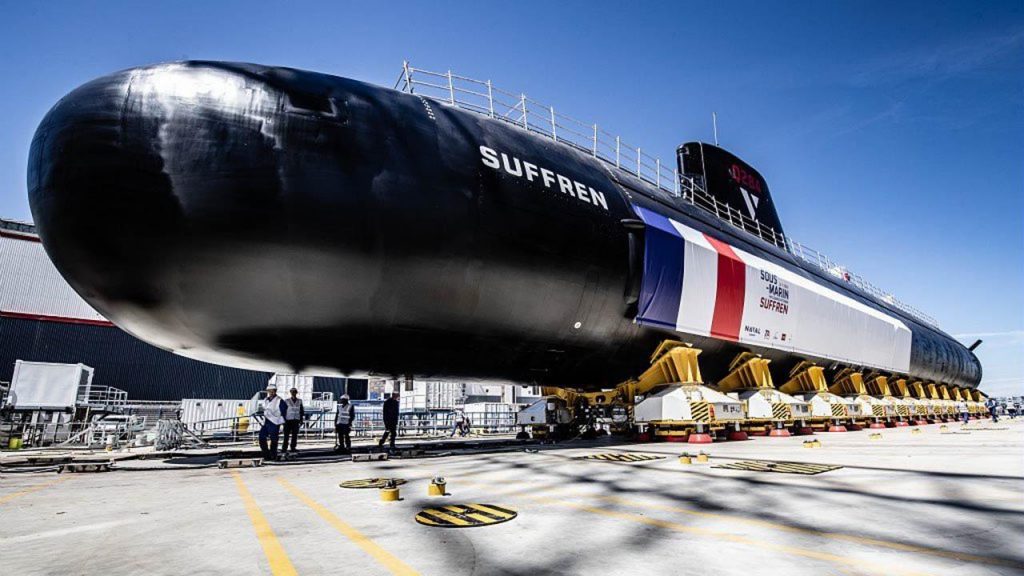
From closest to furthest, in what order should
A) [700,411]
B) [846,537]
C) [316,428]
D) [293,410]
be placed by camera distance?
1. [846,537]
2. [293,410]
3. [700,411]
4. [316,428]

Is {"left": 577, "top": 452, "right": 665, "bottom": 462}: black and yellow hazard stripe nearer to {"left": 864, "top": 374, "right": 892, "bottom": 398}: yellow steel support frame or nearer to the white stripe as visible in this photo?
the white stripe

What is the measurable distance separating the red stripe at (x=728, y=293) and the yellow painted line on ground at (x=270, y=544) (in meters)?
13.2

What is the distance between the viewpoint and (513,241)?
1018 cm

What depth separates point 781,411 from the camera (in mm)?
16906

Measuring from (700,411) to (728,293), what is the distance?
408 cm

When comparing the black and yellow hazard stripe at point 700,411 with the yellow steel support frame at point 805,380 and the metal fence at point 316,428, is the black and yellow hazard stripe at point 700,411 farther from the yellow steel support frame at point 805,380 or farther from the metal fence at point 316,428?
the metal fence at point 316,428

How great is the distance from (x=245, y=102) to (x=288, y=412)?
7518 millimetres

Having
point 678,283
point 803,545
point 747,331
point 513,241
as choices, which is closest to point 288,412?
point 513,241

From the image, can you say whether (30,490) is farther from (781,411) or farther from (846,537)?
(781,411)

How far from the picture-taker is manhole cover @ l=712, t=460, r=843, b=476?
7.37 meters

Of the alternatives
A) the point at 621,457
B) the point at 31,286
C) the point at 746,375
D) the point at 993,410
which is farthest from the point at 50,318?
the point at 993,410

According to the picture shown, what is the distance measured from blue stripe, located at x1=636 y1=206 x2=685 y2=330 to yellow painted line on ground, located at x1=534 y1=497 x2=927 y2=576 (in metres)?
8.49

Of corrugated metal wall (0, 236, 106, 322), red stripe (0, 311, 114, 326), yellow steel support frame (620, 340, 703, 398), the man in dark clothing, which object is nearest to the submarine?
yellow steel support frame (620, 340, 703, 398)

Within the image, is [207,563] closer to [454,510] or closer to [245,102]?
[454,510]
